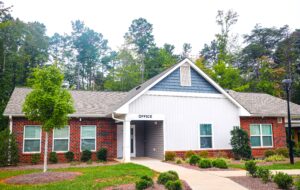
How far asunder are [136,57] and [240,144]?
32.3 meters

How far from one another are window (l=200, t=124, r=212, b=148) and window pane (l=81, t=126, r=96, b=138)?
280 inches

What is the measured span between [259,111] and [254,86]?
21266 mm

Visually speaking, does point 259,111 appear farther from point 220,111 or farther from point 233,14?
point 233,14

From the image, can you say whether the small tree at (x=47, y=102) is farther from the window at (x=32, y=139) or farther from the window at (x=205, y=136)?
the window at (x=205, y=136)

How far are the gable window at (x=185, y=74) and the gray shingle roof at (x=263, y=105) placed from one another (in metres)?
4.09

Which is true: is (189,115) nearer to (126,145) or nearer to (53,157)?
(126,145)

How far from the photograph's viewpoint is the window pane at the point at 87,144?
17.9m

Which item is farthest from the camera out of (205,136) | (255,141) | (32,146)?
(255,141)

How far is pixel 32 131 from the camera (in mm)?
17016

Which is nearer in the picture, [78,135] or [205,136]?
[78,135]

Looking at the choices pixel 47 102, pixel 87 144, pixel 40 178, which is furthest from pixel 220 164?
pixel 87 144

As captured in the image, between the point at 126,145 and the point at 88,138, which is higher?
the point at 88,138

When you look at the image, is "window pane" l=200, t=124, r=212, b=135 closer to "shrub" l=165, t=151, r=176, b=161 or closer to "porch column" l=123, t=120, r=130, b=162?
"shrub" l=165, t=151, r=176, b=161

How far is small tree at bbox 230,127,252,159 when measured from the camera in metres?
17.8
